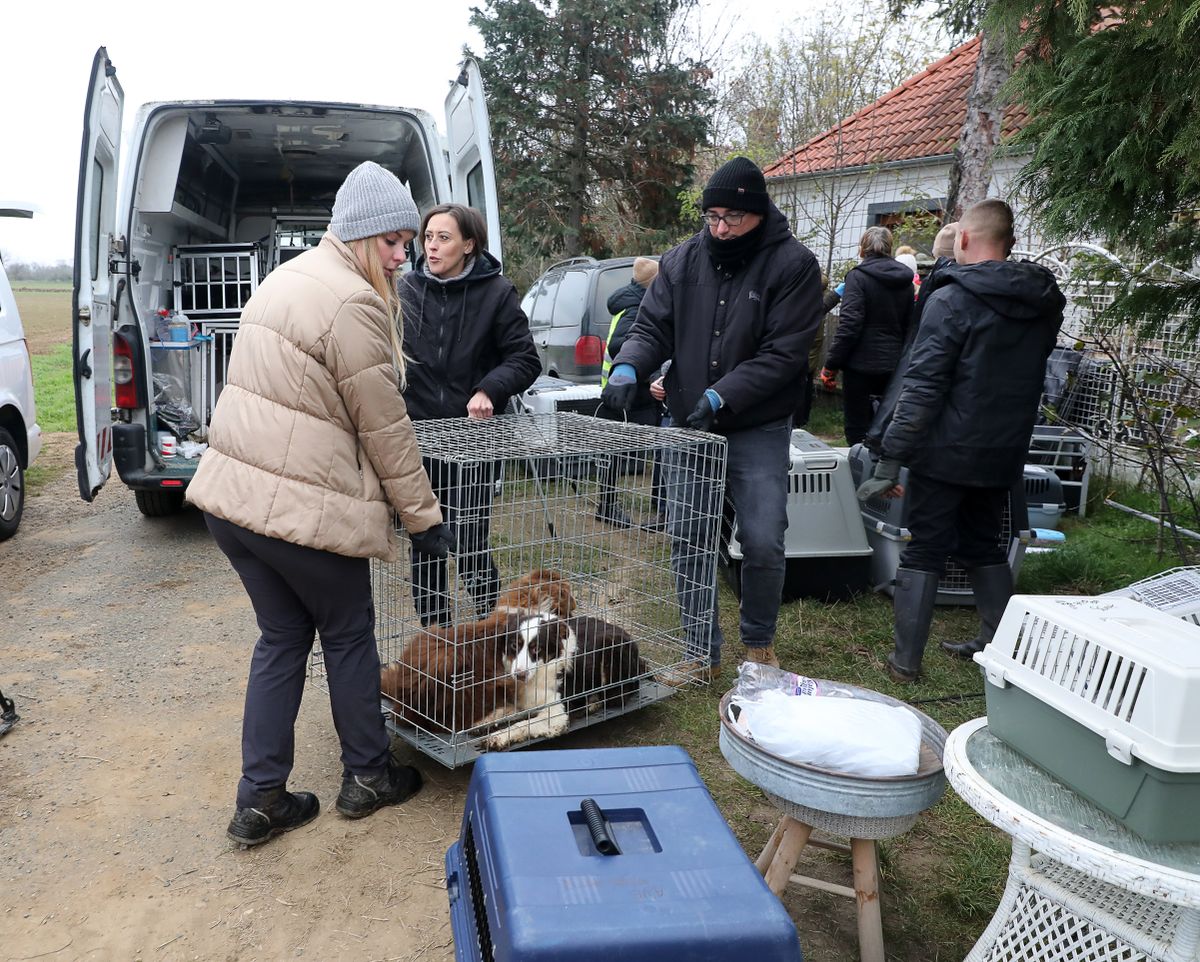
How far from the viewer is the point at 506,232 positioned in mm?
17516

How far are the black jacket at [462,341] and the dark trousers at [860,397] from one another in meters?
3.06

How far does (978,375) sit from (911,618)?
1.00 m

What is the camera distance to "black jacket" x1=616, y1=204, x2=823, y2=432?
3305mm

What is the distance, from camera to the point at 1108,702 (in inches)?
62.6

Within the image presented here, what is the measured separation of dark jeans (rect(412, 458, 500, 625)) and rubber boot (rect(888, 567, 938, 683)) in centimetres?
164

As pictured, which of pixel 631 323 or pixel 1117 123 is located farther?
pixel 631 323

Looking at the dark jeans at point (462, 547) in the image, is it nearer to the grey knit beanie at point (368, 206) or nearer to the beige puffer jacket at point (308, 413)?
the beige puffer jacket at point (308, 413)

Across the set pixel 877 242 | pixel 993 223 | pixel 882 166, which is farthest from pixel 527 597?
pixel 882 166

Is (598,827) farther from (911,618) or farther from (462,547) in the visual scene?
(911,618)

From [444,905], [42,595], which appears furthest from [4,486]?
[444,905]

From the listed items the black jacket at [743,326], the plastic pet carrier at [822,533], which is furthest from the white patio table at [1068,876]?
the plastic pet carrier at [822,533]

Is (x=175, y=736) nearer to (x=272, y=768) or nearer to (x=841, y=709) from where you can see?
(x=272, y=768)

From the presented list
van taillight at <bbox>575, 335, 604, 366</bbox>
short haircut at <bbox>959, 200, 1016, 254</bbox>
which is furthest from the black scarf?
van taillight at <bbox>575, 335, 604, 366</bbox>

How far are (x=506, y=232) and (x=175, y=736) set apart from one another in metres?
15.5
